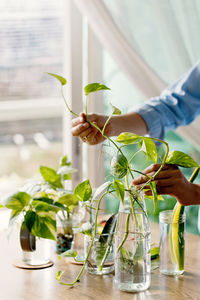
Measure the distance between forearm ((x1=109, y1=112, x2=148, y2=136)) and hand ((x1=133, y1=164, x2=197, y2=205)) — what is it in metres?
0.28

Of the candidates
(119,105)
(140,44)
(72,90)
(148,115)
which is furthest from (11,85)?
(148,115)

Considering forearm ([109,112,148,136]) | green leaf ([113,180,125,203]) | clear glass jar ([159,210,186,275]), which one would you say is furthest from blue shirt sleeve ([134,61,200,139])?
green leaf ([113,180,125,203])

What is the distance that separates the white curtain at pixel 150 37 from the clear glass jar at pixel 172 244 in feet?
3.18

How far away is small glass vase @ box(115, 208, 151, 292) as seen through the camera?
1.04 metres

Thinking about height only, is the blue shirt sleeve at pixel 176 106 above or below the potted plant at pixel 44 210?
above

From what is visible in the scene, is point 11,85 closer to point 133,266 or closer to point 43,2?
point 43,2

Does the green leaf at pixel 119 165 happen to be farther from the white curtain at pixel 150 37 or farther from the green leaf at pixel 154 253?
the white curtain at pixel 150 37

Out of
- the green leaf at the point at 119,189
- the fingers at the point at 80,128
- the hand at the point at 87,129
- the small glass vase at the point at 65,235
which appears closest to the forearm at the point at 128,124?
the hand at the point at 87,129

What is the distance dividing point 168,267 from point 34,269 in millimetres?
334

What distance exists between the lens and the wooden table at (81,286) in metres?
1.04

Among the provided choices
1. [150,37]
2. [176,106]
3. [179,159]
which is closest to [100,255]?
[179,159]

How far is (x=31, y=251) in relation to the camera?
123 centimetres

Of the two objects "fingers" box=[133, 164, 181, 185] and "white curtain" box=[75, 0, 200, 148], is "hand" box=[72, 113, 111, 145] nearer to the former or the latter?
"fingers" box=[133, 164, 181, 185]

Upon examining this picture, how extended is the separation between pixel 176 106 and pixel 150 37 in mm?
544
